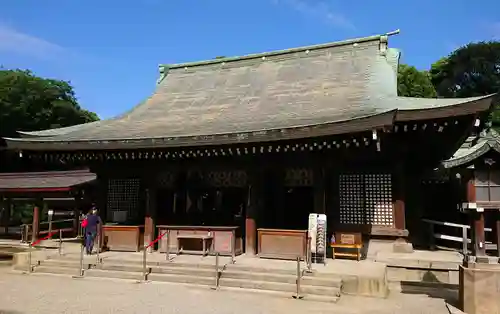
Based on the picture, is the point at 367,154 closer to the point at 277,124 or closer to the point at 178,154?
the point at 277,124

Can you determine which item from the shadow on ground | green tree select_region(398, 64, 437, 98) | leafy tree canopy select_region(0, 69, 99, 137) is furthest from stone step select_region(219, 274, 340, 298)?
green tree select_region(398, 64, 437, 98)

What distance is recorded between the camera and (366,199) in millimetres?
11797

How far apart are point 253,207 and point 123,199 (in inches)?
218

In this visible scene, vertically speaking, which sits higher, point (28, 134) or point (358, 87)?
point (358, 87)

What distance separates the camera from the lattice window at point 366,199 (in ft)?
38.2

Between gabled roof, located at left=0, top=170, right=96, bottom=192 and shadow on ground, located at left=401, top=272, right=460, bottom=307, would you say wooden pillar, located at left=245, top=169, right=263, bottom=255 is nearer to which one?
shadow on ground, located at left=401, top=272, right=460, bottom=307

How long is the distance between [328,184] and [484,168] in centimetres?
470

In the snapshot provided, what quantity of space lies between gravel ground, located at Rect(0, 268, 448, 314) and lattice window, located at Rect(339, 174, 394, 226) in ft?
8.92

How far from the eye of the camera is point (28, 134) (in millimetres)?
15203

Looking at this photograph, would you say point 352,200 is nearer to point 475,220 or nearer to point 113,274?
point 475,220

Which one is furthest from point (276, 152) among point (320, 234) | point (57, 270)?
point (57, 270)

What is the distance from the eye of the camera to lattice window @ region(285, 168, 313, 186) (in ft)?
40.0

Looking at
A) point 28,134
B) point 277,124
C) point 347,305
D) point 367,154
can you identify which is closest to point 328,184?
point 367,154

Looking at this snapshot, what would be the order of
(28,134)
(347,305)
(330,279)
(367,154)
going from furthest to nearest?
(28,134) < (367,154) < (330,279) < (347,305)
